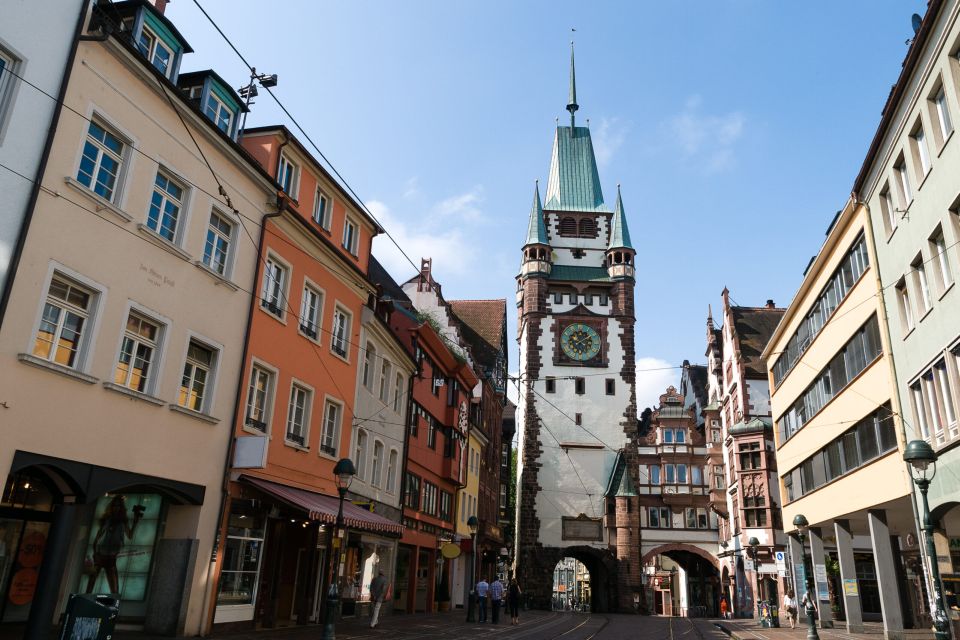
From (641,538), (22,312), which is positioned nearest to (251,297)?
(22,312)

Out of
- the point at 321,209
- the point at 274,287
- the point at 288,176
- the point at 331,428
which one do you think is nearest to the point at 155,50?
the point at 288,176

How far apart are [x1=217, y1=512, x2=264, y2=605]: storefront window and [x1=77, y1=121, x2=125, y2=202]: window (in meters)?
7.17

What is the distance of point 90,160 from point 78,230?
1.36 meters

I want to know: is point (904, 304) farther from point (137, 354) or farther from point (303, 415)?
point (137, 354)

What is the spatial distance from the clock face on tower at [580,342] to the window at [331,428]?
1505 inches

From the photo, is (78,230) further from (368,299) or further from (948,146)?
(948,146)

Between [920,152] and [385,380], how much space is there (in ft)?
55.3

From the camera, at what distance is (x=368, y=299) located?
2416 cm

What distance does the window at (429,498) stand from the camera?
104 feet

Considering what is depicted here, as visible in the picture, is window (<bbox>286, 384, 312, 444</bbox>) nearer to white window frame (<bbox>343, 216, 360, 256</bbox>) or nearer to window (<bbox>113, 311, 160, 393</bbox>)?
window (<bbox>113, 311, 160, 393</bbox>)

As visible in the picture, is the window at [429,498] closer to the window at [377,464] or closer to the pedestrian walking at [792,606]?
the window at [377,464]

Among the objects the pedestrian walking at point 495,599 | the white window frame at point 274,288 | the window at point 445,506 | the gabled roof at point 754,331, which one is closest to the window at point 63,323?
the white window frame at point 274,288

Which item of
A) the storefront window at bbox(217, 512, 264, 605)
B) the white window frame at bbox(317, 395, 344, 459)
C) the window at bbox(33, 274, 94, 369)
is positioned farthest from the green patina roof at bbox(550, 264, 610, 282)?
the window at bbox(33, 274, 94, 369)

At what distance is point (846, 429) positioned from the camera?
23.9 m
